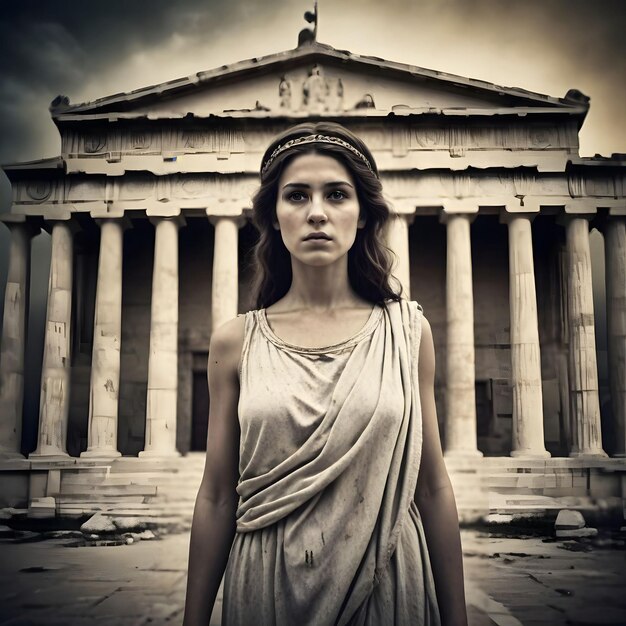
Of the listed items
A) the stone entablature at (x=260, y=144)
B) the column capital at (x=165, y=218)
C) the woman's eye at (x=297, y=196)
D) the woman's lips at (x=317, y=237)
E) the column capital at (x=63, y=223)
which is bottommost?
the woman's lips at (x=317, y=237)

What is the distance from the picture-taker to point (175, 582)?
1271cm

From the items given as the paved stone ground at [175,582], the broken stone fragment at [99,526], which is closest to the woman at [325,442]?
the paved stone ground at [175,582]

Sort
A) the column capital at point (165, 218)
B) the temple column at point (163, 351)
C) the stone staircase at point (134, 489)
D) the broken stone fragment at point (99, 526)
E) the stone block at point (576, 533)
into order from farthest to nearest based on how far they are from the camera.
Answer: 1. the column capital at point (165, 218)
2. the temple column at point (163, 351)
3. the stone staircase at point (134, 489)
4. the broken stone fragment at point (99, 526)
5. the stone block at point (576, 533)

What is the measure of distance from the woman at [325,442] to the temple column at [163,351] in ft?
64.8

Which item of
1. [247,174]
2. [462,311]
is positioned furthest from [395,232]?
[247,174]

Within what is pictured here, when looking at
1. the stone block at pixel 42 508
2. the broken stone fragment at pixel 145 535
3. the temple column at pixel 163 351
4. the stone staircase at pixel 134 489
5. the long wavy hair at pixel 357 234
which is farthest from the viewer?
the temple column at pixel 163 351

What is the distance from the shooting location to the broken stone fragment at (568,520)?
18.5m

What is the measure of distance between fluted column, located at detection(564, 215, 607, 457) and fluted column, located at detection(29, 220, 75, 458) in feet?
49.4

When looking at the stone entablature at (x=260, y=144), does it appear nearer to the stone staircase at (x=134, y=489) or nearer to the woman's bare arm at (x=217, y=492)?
the stone staircase at (x=134, y=489)

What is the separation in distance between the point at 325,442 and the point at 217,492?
55 centimetres

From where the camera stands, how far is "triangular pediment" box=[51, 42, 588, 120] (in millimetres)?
23094

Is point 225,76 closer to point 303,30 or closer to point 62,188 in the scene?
point 303,30

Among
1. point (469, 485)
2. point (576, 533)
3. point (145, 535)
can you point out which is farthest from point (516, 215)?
point (145, 535)

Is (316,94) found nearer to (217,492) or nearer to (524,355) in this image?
(524,355)
